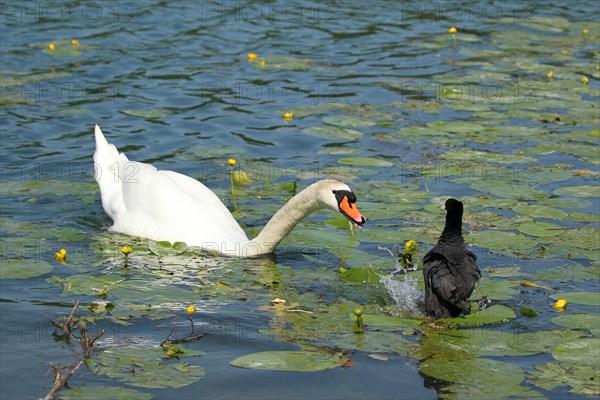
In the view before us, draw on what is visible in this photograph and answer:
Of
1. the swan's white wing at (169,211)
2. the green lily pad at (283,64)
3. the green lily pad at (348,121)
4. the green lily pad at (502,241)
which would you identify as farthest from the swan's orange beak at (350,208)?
the green lily pad at (283,64)

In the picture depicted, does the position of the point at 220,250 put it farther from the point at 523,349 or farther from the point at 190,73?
the point at 190,73

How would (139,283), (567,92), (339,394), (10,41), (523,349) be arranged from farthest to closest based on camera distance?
(10,41)
(567,92)
(139,283)
(523,349)
(339,394)

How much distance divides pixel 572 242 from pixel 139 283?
3.83m

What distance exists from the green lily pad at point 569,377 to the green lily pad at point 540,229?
2664 millimetres

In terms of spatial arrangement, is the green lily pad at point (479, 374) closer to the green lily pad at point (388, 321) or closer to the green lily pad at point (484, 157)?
the green lily pad at point (388, 321)

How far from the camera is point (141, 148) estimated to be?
1273cm

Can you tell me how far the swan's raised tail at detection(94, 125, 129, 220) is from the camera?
10.4 meters

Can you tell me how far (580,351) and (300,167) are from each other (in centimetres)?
542

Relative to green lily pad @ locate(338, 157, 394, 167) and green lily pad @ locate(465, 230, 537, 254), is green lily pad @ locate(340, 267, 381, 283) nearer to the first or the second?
green lily pad @ locate(465, 230, 537, 254)

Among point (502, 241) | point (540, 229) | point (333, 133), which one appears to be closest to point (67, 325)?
point (502, 241)

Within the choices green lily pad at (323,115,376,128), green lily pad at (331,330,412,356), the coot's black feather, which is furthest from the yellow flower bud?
green lily pad at (323,115,376,128)

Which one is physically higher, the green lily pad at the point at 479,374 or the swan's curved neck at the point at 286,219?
the swan's curved neck at the point at 286,219

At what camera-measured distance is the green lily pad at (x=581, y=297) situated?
802cm

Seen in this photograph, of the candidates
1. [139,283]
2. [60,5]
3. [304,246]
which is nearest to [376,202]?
[304,246]
